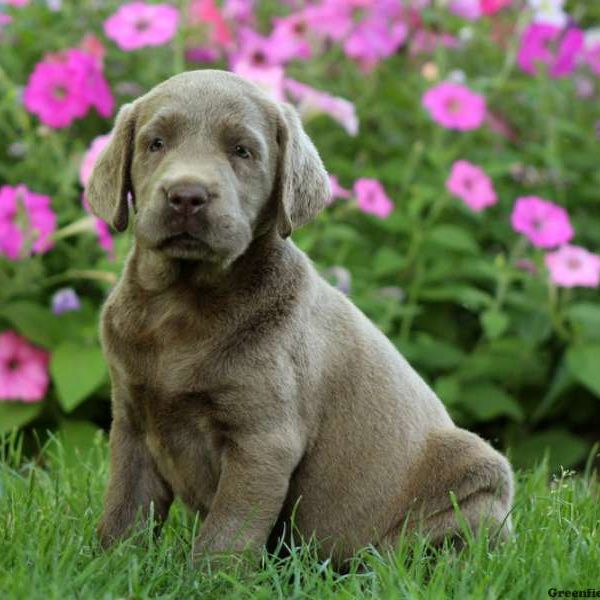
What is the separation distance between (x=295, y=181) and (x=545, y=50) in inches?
171

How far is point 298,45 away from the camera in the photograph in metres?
7.07

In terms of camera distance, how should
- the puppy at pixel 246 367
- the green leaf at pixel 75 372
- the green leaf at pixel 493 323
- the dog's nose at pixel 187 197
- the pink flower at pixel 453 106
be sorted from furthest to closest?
the pink flower at pixel 453 106 < the green leaf at pixel 493 323 < the green leaf at pixel 75 372 < the puppy at pixel 246 367 < the dog's nose at pixel 187 197

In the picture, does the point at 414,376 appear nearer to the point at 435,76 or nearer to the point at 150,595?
the point at 150,595

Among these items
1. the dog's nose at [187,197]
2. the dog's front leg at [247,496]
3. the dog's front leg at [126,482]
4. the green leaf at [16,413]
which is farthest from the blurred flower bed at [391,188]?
the dog's nose at [187,197]

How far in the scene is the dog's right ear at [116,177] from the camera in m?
3.79

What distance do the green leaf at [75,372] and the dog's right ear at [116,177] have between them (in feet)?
6.42

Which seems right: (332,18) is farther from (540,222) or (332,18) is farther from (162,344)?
(162,344)

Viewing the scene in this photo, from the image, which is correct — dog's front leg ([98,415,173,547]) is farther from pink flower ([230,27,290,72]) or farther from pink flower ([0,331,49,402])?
pink flower ([230,27,290,72])

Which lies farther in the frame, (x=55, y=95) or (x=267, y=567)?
(x=55, y=95)

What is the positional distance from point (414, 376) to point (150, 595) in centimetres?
127

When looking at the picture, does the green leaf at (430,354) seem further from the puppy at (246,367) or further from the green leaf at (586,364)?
the puppy at (246,367)

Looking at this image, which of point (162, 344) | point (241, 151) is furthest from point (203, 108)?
point (162, 344)

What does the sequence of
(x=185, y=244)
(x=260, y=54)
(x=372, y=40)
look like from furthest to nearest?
(x=372, y=40) → (x=260, y=54) → (x=185, y=244)

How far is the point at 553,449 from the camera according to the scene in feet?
21.6
